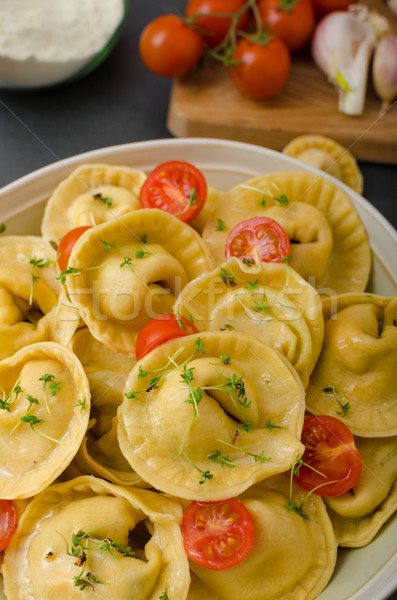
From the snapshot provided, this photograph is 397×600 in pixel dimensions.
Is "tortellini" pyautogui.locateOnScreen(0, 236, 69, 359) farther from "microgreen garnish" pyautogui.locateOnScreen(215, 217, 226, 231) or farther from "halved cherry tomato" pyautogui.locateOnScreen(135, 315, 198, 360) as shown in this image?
"microgreen garnish" pyautogui.locateOnScreen(215, 217, 226, 231)

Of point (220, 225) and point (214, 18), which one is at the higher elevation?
point (214, 18)

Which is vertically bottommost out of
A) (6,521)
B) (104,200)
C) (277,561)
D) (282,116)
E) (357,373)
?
(277,561)

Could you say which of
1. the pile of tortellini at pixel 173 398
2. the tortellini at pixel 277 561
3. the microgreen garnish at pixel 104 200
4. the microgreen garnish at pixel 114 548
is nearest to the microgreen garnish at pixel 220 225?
the pile of tortellini at pixel 173 398

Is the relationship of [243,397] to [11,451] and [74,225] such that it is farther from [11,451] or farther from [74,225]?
[74,225]

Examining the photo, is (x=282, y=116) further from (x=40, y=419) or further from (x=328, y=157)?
(x=40, y=419)

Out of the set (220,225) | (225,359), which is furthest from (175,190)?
(225,359)

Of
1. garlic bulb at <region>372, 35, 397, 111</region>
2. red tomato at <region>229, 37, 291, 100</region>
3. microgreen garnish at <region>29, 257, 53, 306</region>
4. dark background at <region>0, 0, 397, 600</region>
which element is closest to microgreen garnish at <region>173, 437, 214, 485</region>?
microgreen garnish at <region>29, 257, 53, 306</region>
